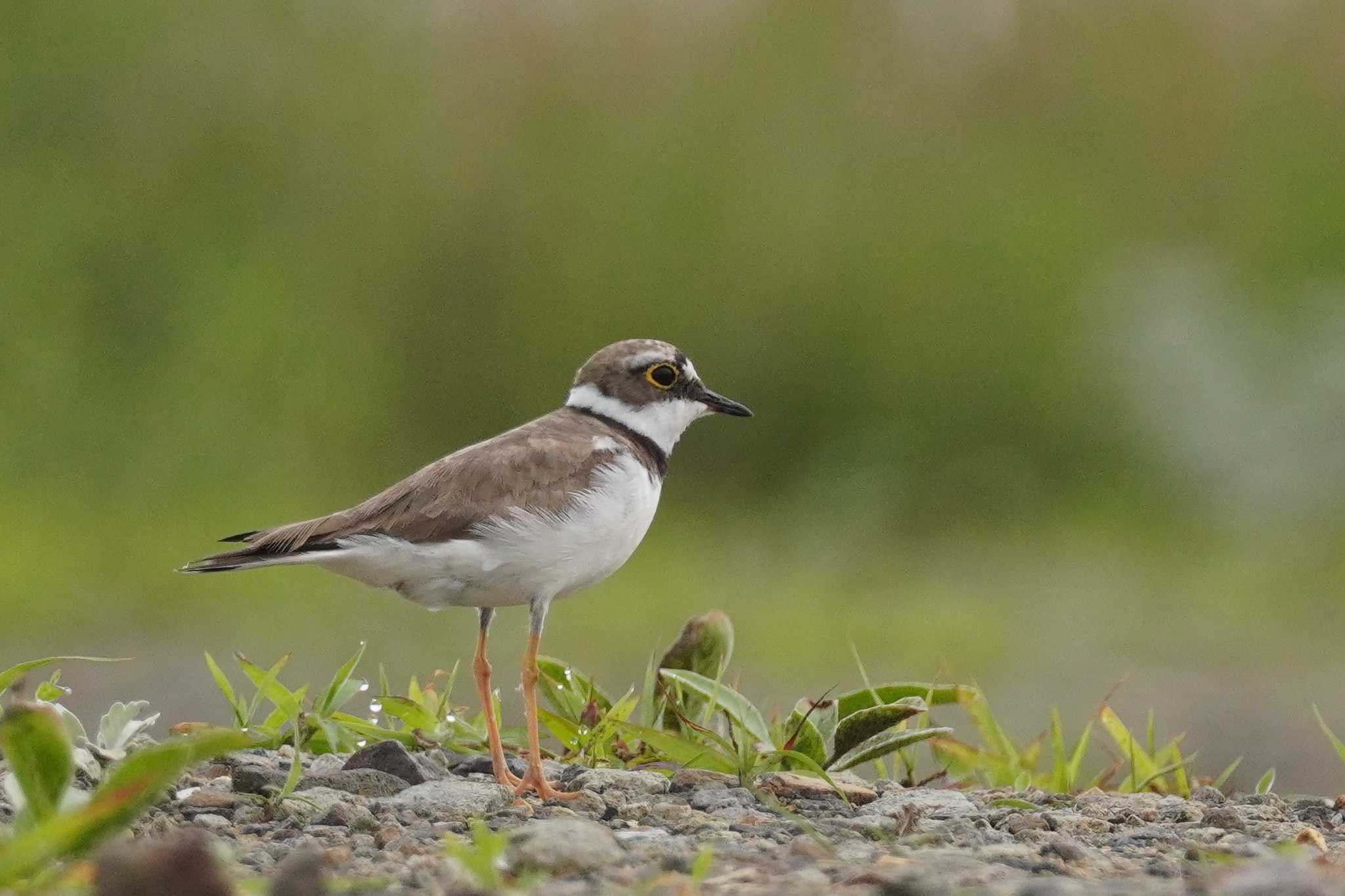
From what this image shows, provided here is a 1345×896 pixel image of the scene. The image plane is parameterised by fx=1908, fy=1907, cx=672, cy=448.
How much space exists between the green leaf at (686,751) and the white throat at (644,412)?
1.16 meters

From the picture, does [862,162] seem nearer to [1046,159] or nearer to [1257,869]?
[1046,159]

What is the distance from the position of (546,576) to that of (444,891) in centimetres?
167

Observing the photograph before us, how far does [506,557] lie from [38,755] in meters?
1.46

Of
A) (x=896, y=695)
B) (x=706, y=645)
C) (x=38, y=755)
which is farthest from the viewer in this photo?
(x=706, y=645)

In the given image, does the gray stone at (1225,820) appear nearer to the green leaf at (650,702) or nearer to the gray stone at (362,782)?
the green leaf at (650,702)

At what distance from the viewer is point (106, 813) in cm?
265

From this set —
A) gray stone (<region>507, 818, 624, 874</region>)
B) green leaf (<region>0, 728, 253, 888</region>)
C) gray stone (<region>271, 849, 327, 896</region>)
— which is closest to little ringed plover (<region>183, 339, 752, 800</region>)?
gray stone (<region>507, 818, 624, 874</region>)

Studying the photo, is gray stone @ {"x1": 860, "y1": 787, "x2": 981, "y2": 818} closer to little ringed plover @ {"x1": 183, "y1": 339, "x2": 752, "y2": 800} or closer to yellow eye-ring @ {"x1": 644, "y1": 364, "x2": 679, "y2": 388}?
little ringed plover @ {"x1": 183, "y1": 339, "x2": 752, "y2": 800}

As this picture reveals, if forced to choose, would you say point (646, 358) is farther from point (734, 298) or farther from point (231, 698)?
point (734, 298)

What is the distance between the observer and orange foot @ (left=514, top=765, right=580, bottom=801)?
3.87 meters

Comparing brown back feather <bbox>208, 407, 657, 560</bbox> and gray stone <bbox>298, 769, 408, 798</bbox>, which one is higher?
brown back feather <bbox>208, 407, 657, 560</bbox>

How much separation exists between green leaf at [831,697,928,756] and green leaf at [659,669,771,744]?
160 mm

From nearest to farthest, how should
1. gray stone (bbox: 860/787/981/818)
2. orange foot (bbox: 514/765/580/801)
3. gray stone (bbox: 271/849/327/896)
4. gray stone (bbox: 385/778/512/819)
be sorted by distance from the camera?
gray stone (bbox: 271/849/327/896), gray stone (bbox: 385/778/512/819), gray stone (bbox: 860/787/981/818), orange foot (bbox: 514/765/580/801)

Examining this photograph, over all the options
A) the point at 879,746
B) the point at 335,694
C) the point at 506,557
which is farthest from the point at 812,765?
the point at 335,694
